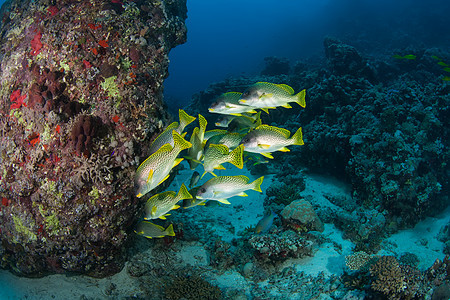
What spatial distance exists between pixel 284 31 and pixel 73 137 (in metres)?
73.1

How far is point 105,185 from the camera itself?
11.7ft

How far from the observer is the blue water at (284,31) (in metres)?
32.7

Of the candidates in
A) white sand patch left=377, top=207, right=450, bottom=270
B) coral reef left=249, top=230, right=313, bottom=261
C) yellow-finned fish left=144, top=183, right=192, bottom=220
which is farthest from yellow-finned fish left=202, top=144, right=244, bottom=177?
white sand patch left=377, top=207, right=450, bottom=270

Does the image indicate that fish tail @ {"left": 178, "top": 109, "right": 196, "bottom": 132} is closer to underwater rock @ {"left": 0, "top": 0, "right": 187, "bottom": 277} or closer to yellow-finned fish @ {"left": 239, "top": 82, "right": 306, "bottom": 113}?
yellow-finned fish @ {"left": 239, "top": 82, "right": 306, "bottom": 113}

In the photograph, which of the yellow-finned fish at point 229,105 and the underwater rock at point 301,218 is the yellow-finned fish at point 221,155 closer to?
the yellow-finned fish at point 229,105

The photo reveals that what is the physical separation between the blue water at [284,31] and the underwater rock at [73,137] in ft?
80.7

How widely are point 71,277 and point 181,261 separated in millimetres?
1985

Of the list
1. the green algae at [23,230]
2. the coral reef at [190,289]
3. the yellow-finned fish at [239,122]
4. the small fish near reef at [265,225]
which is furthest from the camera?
the small fish near reef at [265,225]

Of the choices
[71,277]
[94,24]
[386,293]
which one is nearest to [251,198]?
[386,293]

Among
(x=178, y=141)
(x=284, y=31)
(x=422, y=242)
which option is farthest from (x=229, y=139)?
(x=284, y=31)

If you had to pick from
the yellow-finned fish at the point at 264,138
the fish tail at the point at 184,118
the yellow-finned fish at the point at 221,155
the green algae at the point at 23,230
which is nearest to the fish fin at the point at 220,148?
the yellow-finned fish at the point at 221,155

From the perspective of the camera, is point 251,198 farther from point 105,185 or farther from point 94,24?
point 94,24

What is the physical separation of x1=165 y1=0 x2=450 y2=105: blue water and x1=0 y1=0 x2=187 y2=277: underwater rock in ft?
80.7

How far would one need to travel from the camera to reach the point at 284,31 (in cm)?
6656
